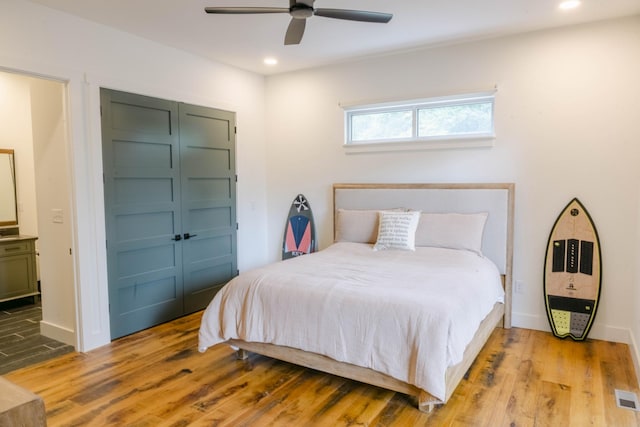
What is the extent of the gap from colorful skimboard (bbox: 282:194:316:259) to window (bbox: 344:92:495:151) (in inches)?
36.0

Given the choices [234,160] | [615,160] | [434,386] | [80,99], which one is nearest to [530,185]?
[615,160]

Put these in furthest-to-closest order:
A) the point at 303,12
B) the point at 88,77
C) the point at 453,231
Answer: the point at 453,231 → the point at 88,77 → the point at 303,12

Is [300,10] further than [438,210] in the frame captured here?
No

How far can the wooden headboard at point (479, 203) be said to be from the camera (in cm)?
379

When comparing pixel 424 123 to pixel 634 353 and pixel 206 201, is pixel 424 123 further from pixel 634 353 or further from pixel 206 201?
pixel 634 353

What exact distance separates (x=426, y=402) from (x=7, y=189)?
5024mm

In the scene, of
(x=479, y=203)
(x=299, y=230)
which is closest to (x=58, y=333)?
(x=299, y=230)

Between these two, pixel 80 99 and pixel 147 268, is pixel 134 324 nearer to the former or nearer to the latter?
pixel 147 268

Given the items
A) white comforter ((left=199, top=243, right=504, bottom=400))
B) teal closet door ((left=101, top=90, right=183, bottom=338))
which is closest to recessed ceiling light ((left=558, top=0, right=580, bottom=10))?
white comforter ((left=199, top=243, right=504, bottom=400))

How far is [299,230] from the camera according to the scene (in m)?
5.06

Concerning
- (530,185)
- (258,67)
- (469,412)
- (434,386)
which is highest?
(258,67)

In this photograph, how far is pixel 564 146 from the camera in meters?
3.62

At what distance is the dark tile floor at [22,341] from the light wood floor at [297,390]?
0.19 meters

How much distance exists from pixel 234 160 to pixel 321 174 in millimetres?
1003
